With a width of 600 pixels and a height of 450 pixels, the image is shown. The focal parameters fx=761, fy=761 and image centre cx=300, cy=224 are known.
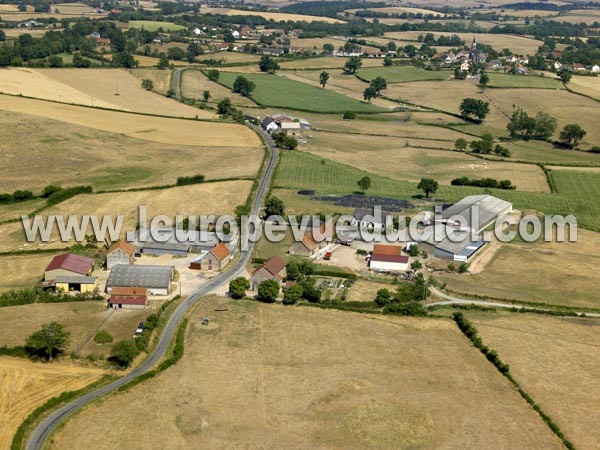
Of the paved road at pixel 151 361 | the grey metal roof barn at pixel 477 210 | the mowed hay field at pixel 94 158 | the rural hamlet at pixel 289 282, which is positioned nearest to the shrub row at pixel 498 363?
the rural hamlet at pixel 289 282

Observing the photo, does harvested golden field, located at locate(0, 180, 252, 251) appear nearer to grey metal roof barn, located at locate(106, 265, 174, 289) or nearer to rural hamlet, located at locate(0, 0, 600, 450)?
rural hamlet, located at locate(0, 0, 600, 450)

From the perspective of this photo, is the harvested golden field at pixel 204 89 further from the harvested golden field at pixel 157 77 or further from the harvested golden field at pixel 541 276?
the harvested golden field at pixel 541 276

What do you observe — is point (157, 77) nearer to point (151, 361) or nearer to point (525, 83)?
point (525, 83)

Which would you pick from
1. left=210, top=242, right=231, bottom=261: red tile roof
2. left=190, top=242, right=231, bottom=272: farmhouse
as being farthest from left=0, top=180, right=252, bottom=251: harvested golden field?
left=210, top=242, right=231, bottom=261: red tile roof

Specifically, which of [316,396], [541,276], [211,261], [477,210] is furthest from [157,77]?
[316,396]

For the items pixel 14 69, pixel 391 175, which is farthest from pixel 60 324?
pixel 14 69

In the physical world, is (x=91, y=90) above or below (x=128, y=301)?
below
